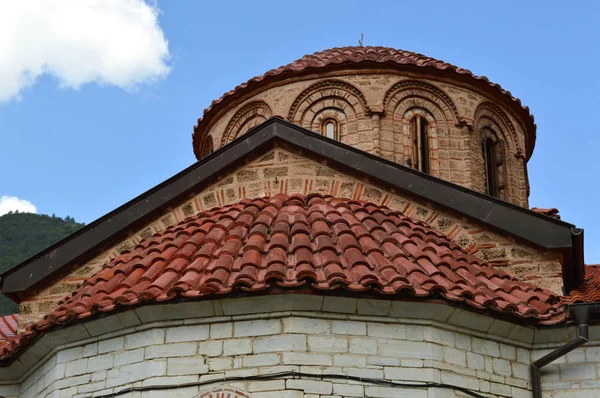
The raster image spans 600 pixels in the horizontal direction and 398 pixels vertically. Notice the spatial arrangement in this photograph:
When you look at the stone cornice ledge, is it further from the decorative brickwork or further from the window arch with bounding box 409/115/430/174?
the decorative brickwork

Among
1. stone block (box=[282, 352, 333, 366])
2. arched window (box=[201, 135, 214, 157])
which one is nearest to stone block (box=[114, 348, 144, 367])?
stone block (box=[282, 352, 333, 366])

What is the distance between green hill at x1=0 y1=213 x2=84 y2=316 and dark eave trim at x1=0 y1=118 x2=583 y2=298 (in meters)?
22.7

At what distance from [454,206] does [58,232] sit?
28.8 meters

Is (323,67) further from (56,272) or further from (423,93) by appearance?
(56,272)

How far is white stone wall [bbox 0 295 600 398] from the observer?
6754 mm

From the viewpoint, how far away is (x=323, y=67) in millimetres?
11852

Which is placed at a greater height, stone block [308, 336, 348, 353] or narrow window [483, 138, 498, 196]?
narrow window [483, 138, 498, 196]

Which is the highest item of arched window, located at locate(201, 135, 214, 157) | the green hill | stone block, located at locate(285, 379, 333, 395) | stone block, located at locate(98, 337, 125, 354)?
the green hill

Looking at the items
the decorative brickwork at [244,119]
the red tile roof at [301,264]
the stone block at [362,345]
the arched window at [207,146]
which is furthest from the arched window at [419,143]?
the stone block at [362,345]

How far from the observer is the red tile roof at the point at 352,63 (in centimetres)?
1184

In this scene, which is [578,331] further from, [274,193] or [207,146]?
[207,146]

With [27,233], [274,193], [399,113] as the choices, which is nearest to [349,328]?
Answer: [274,193]

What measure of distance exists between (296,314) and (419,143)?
5.32 metres

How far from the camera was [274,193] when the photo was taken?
9148mm
